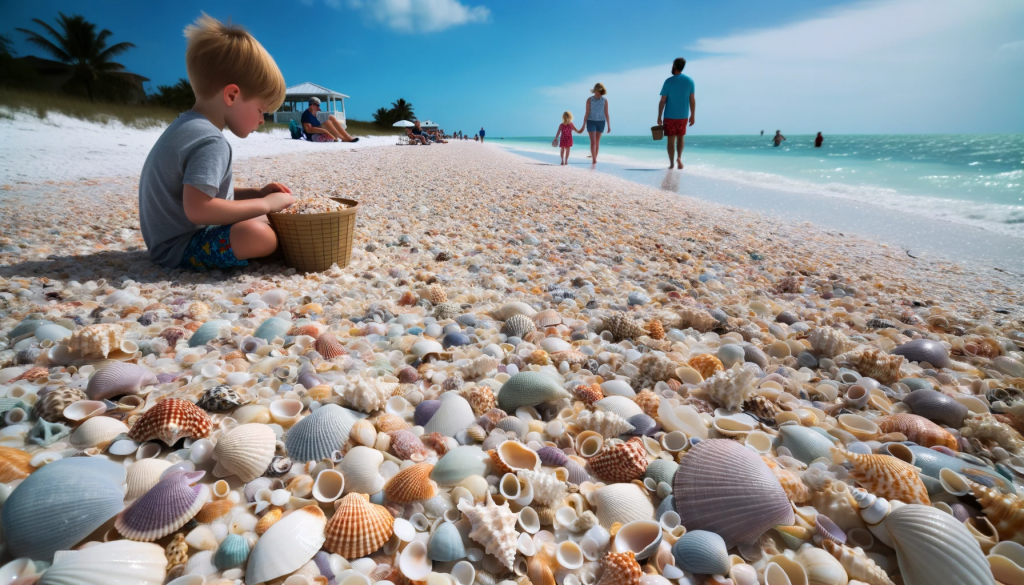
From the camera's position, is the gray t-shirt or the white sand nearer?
the gray t-shirt

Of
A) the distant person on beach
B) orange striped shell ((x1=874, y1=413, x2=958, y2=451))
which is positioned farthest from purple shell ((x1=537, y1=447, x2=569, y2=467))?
the distant person on beach

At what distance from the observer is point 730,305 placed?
8.89ft

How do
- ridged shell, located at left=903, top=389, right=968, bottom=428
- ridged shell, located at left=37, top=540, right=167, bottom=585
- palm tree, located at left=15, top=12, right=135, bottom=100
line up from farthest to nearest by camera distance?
1. palm tree, located at left=15, top=12, right=135, bottom=100
2. ridged shell, located at left=903, top=389, right=968, bottom=428
3. ridged shell, located at left=37, top=540, right=167, bottom=585

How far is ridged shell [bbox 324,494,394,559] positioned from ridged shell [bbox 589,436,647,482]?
61 centimetres

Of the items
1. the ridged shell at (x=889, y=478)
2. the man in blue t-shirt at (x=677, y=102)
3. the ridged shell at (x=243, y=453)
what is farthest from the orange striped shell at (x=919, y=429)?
the man in blue t-shirt at (x=677, y=102)

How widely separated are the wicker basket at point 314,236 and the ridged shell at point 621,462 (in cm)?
219

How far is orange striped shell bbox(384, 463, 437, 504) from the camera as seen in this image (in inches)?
48.5

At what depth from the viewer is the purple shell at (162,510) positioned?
41.6 inches

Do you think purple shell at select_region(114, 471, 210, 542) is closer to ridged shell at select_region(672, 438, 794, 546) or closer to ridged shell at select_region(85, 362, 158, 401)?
ridged shell at select_region(85, 362, 158, 401)

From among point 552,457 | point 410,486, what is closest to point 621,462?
point 552,457

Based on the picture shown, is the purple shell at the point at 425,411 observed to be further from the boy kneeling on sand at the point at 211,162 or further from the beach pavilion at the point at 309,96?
the beach pavilion at the point at 309,96

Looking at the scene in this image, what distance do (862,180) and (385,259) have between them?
11.6 metres

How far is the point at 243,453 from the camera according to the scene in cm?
128

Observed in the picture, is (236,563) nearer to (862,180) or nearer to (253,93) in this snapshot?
(253,93)
